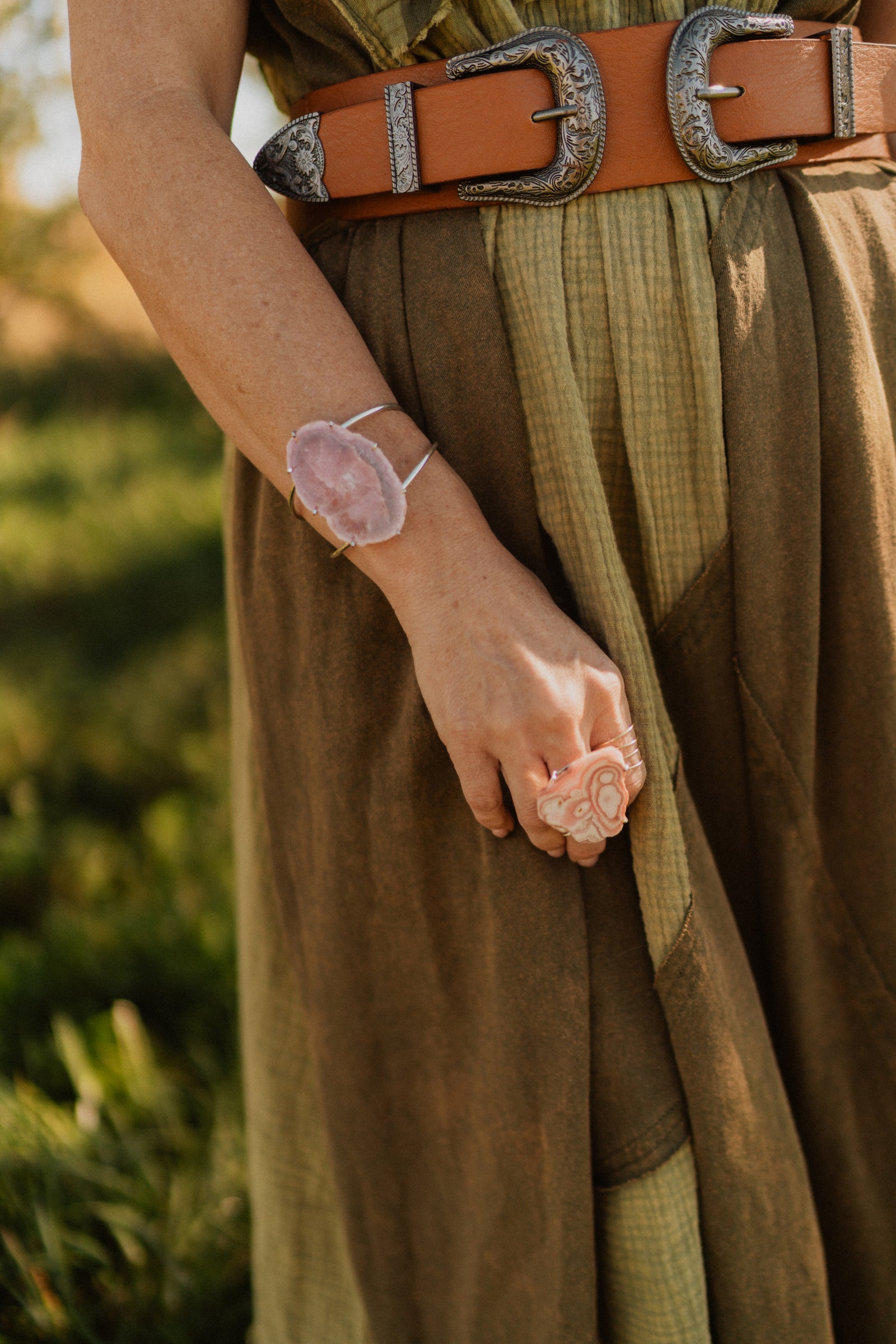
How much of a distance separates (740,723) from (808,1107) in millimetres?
395

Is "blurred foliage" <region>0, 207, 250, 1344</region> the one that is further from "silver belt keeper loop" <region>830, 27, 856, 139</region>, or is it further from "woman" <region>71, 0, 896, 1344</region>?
"silver belt keeper loop" <region>830, 27, 856, 139</region>

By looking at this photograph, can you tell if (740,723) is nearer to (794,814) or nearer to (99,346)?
(794,814)

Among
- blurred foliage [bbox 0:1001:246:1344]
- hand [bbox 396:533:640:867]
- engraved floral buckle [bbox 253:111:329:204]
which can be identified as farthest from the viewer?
blurred foliage [bbox 0:1001:246:1344]

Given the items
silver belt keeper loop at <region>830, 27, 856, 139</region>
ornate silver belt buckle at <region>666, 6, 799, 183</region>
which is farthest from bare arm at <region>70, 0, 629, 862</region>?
silver belt keeper loop at <region>830, 27, 856, 139</region>

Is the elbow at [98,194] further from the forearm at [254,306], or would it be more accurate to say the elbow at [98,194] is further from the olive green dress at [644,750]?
the olive green dress at [644,750]

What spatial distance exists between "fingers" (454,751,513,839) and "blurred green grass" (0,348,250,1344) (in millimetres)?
1132

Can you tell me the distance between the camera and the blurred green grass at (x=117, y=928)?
1.45 meters

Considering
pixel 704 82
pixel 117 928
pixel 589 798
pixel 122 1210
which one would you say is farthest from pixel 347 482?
pixel 117 928

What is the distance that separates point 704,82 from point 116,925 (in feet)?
6.36

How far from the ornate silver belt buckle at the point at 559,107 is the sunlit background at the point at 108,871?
0.79 metres

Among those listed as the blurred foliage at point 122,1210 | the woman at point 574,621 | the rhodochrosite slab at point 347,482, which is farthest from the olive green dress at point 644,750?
the blurred foliage at point 122,1210

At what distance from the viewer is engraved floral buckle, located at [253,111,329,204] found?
785 millimetres

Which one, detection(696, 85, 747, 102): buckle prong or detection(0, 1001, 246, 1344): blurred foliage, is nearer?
detection(696, 85, 747, 102): buckle prong

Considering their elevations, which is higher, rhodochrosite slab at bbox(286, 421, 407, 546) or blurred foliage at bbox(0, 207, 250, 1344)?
rhodochrosite slab at bbox(286, 421, 407, 546)
